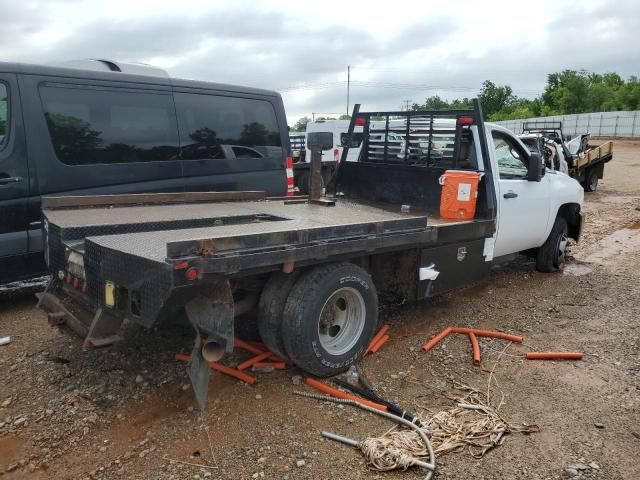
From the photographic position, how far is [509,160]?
6.50 meters

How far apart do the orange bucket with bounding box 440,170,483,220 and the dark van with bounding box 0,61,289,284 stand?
238 cm

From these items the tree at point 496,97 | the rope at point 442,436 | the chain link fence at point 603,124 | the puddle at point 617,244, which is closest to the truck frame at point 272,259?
the rope at point 442,436

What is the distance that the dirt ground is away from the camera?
3.06 metres

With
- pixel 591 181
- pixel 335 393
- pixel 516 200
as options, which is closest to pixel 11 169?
pixel 335 393

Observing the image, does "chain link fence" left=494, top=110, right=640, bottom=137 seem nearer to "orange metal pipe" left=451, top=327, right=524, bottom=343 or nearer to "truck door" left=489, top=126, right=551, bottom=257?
"truck door" left=489, top=126, right=551, bottom=257

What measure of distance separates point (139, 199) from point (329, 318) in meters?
2.13

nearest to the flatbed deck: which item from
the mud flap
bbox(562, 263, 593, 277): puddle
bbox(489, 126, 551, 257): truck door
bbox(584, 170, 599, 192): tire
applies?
the mud flap

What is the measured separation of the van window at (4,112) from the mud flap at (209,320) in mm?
3060

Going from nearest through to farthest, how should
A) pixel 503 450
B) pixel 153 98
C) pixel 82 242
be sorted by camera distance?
pixel 503 450
pixel 82 242
pixel 153 98

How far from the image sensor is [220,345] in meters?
3.28

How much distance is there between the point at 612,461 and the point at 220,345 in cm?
234

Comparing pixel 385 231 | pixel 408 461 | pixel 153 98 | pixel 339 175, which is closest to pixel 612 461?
pixel 408 461

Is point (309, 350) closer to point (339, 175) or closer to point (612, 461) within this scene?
point (612, 461)

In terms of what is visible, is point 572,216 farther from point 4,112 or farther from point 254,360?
point 4,112
